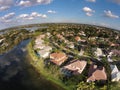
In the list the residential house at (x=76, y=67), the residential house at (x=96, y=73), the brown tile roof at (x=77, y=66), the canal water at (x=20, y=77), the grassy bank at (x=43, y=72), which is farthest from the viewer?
the brown tile roof at (x=77, y=66)

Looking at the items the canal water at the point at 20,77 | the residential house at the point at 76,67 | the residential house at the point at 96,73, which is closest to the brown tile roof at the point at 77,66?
the residential house at the point at 76,67

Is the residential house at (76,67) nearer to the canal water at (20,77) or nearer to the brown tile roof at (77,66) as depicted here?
the brown tile roof at (77,66)

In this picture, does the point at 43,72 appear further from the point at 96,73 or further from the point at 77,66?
the point at 96,73

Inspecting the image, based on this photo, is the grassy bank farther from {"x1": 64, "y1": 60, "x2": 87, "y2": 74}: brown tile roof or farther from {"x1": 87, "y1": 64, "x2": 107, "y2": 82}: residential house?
{"x1": 87, "y1": 64, "x2": 107, "y2": 82}: residential house

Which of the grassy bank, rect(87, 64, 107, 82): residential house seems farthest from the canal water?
rect(87, 64, 107, 82): residential house

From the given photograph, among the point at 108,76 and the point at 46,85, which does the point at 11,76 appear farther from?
the point at 108,76

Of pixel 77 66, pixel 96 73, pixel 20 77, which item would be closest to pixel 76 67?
pixel 77 66

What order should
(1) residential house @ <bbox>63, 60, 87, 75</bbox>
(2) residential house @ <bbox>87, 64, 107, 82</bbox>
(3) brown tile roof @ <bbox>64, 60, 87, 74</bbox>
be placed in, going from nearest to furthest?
(2) residential house @ <bbox>87, 64, 107, 82</bbox> → (1) residential house @ <bbox>63, 60, 87, 75</bbox> → (3) brown tile roof @ <bbox>64, 60, 87, 74</bbox>
